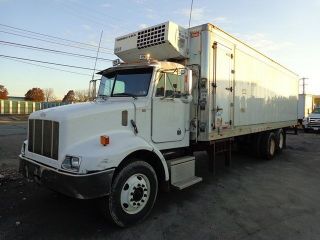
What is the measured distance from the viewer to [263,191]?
7078 mm

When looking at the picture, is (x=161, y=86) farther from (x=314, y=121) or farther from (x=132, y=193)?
(x=314, y=121)

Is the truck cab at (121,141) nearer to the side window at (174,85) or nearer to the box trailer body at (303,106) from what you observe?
the side window at (174,85)

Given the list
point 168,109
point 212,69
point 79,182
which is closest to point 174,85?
point 168,109

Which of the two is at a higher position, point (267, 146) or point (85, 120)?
point (85, 120)

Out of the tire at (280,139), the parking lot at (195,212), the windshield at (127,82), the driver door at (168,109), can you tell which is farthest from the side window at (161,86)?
the tire at (280,139)

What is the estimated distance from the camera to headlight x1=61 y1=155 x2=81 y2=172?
171 inches

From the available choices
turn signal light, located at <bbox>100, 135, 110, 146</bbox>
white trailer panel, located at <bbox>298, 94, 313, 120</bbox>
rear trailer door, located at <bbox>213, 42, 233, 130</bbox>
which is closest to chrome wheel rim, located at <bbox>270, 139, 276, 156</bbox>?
rear trailer door, located at <bbox>213, 42, 233, 130</bbox>

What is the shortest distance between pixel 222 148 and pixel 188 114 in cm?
185

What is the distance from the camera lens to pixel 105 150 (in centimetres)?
453

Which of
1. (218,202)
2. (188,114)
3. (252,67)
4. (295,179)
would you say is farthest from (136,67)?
(295,179)

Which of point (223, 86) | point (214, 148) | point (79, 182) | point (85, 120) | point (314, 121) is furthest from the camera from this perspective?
point (314, 121)

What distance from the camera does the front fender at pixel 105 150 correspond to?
434cm

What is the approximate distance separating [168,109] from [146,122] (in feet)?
2.14

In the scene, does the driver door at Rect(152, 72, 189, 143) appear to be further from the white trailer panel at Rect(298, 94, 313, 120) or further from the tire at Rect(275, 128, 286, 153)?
the white trailer panel at Rect(298, 94, 313, 120)
